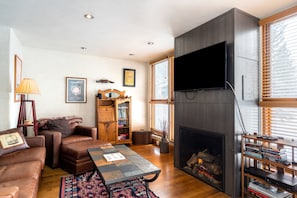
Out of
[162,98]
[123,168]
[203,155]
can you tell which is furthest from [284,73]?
[162,98]

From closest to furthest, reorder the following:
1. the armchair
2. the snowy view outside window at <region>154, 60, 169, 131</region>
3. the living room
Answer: the armchair, the living room, the snowy view outside window at <region>154, 60, 169, 131</region>

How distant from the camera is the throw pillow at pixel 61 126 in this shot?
Answer: 3.54 metres

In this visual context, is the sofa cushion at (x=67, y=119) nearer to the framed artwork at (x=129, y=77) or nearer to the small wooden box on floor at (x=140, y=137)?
the small wooden box on floor at (x=140, y=137)

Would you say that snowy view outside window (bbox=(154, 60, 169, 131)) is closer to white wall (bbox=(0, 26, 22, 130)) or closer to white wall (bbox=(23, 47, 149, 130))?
white wall (bbox=(23, 47, 149, 130))

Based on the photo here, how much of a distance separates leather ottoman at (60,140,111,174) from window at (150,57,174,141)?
198 cm

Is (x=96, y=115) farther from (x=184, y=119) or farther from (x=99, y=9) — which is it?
(x=99, y=9)

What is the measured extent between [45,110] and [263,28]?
4580 mm

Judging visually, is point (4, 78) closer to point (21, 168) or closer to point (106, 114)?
point (21, 168)

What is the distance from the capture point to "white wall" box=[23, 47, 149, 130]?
402 cm

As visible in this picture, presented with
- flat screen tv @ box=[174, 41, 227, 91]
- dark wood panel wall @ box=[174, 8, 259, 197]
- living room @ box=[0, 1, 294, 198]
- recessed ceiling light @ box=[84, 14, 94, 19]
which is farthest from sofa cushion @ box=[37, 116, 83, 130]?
dark wood panel wall @ box=[174, 8, 259, 197]

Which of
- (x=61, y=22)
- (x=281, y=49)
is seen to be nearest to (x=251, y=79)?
(x=281, y=49)

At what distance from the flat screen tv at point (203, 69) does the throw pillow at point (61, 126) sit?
2448mm

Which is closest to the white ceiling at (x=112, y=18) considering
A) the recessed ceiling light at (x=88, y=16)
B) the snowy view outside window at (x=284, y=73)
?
the recessed ceiling light at (x=88, y=16)

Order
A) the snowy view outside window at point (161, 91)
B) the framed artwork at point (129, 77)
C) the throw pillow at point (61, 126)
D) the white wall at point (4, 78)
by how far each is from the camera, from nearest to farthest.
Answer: the white wall at point (4, 78) < the throw pillow at point (61, 126) < the snowy view outside window at point (161, 91) < the framed artwork at point (129, 77)
